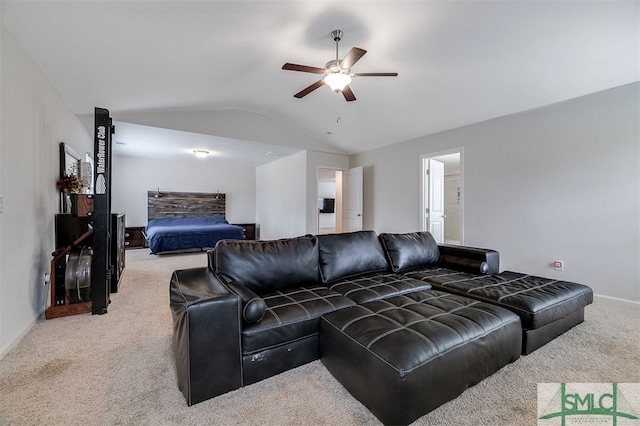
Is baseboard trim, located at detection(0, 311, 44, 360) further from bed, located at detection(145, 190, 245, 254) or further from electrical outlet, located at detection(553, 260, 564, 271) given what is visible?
electrical outlet, located at detection(553, 260, 564, 271)

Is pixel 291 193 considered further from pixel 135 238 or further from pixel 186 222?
pixel 135 238

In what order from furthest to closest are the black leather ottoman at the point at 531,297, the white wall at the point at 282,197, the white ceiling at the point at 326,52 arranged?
the white wall at the point at 282,197, the white ceiling at the point at 326,52, the black leather ottoman at the point at 531,297

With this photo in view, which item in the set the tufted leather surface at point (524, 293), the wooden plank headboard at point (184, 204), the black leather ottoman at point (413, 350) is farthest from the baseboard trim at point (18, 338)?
the wooden plank headboard at point (184, 204)

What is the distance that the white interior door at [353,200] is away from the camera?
20.6ft

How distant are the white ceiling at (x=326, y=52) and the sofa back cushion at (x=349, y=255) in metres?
2.07

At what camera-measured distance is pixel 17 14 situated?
1943 millimetres

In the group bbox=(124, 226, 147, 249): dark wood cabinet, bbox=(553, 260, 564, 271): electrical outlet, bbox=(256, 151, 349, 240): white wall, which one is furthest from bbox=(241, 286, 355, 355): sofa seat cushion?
bbox=(124, 226, 147, 249): dark wood cabinet

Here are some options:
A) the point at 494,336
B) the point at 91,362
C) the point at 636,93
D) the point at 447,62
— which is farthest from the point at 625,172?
the point at 91,362

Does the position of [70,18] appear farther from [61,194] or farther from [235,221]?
[235,221]

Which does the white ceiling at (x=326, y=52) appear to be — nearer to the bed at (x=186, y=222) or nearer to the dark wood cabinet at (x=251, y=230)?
the bed at (x=186, y=222)

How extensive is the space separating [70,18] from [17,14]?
0.32 metres

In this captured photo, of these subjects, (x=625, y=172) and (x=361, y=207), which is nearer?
(x=625, y=172)

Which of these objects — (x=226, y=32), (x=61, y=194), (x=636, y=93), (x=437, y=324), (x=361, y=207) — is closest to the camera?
(x=437, y=324)

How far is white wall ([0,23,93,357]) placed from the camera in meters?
2.03
